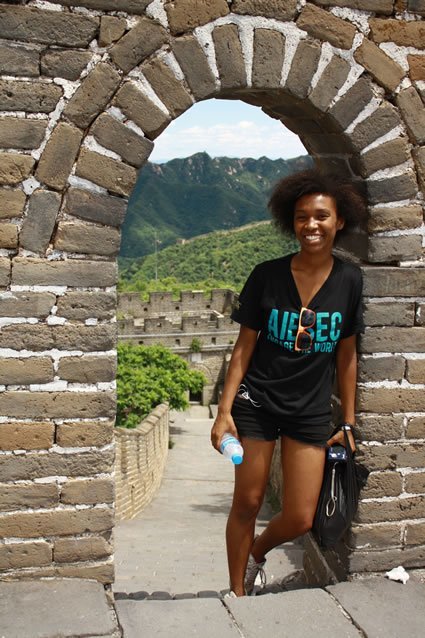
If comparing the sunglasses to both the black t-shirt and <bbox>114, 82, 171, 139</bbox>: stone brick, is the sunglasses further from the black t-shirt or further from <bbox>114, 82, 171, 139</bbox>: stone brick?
<bbox>114, 82, 171, 139</bbox>: stone brick

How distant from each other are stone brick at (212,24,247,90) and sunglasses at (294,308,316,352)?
3.65ft

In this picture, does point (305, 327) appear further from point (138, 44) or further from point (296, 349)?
point (138, 44)

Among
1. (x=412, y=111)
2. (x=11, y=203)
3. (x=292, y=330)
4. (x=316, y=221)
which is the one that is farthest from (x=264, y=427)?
(x=412, y=111)

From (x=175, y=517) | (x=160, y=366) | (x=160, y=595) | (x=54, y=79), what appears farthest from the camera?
(x=160, y=366)

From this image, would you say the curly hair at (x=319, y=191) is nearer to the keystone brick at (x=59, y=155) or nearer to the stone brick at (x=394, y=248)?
the stone brick at (x=394, y=248)

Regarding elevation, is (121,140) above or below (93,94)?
below

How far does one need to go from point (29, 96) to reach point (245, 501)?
7.25 ft

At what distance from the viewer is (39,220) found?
3.35 meters

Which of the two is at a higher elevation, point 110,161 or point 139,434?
point 110,161

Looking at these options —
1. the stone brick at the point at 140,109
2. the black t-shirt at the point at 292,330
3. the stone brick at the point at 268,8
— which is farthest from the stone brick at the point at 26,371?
the stone brick at the point at 268,8

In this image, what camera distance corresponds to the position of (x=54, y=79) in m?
3.28

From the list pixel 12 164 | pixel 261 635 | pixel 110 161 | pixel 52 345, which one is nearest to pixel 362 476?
pixel 261 635

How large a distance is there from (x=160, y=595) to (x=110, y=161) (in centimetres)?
235

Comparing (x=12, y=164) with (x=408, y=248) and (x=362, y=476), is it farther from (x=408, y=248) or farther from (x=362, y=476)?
(x=362, y=476)
